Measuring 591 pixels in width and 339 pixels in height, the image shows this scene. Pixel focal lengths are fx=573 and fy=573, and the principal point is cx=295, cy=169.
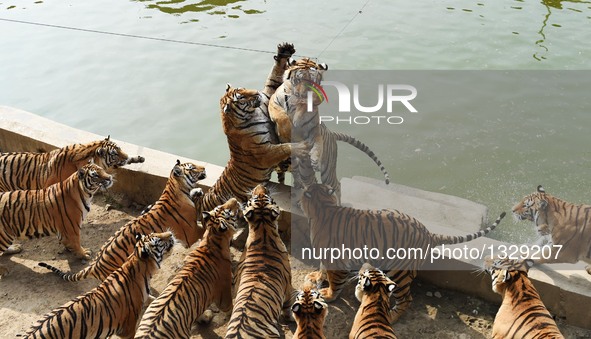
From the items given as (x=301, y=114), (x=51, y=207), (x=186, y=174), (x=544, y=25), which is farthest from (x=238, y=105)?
(x=544, y=25)

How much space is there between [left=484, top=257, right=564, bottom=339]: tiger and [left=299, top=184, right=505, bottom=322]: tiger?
0.29 meters

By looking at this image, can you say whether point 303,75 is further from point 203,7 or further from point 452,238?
point 203,7

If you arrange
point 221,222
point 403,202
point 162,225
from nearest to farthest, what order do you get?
point 221,222, point 162,225, point 403,202

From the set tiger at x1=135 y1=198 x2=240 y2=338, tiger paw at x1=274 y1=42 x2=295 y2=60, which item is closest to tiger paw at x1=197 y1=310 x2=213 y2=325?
tiger at x1=135 y1=198 x2=240 y2=338

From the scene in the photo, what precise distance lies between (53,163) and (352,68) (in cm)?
378

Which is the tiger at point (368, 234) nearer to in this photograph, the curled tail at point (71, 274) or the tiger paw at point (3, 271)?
the curled tail at point (71, 274)

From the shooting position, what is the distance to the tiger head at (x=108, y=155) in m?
3.98

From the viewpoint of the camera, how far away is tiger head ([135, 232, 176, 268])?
302 cm

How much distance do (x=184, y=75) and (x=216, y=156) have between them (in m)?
1.84

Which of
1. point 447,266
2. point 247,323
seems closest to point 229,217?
point 247,323

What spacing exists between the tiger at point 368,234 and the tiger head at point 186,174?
737 mm

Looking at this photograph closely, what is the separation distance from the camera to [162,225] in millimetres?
3436

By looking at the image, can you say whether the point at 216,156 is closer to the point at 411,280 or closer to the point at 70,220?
the point at 70,220

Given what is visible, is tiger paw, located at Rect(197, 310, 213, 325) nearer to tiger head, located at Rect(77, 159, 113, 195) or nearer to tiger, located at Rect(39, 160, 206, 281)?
tiger, located at Rect(39, 160, 206, 281)
